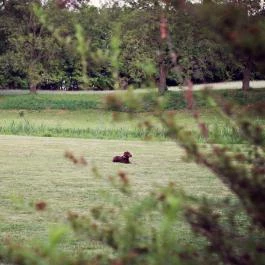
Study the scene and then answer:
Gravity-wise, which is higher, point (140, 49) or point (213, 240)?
point (140, 49)

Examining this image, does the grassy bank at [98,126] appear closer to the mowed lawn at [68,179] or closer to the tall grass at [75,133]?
the tall grass at [75,133]

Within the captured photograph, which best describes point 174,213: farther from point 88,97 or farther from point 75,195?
point 88,97

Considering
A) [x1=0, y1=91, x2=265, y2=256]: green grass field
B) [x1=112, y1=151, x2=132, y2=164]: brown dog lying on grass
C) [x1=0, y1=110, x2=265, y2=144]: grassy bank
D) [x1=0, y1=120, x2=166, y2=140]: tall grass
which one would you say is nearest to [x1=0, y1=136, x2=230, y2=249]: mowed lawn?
[x1=0, y1=91, x2=265, y2=256]: green grass field

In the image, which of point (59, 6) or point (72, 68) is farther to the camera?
point (72, 68)

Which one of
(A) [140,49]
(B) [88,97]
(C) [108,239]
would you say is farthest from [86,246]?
(B) [88,97]

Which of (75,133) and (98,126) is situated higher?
(75,133)

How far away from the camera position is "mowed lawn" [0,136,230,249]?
7.07 m

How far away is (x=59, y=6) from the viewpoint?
7.23 feet

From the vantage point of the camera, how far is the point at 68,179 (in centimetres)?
1088

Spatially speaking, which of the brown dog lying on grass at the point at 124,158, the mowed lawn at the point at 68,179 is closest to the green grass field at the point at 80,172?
the mowed lawn at the point at 68,179

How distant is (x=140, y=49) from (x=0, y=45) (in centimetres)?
1313

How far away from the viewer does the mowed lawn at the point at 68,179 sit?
7.07 m

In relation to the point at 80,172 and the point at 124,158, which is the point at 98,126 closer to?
the point at 124,158

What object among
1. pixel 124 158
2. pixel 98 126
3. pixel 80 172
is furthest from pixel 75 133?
pixel 80 172
